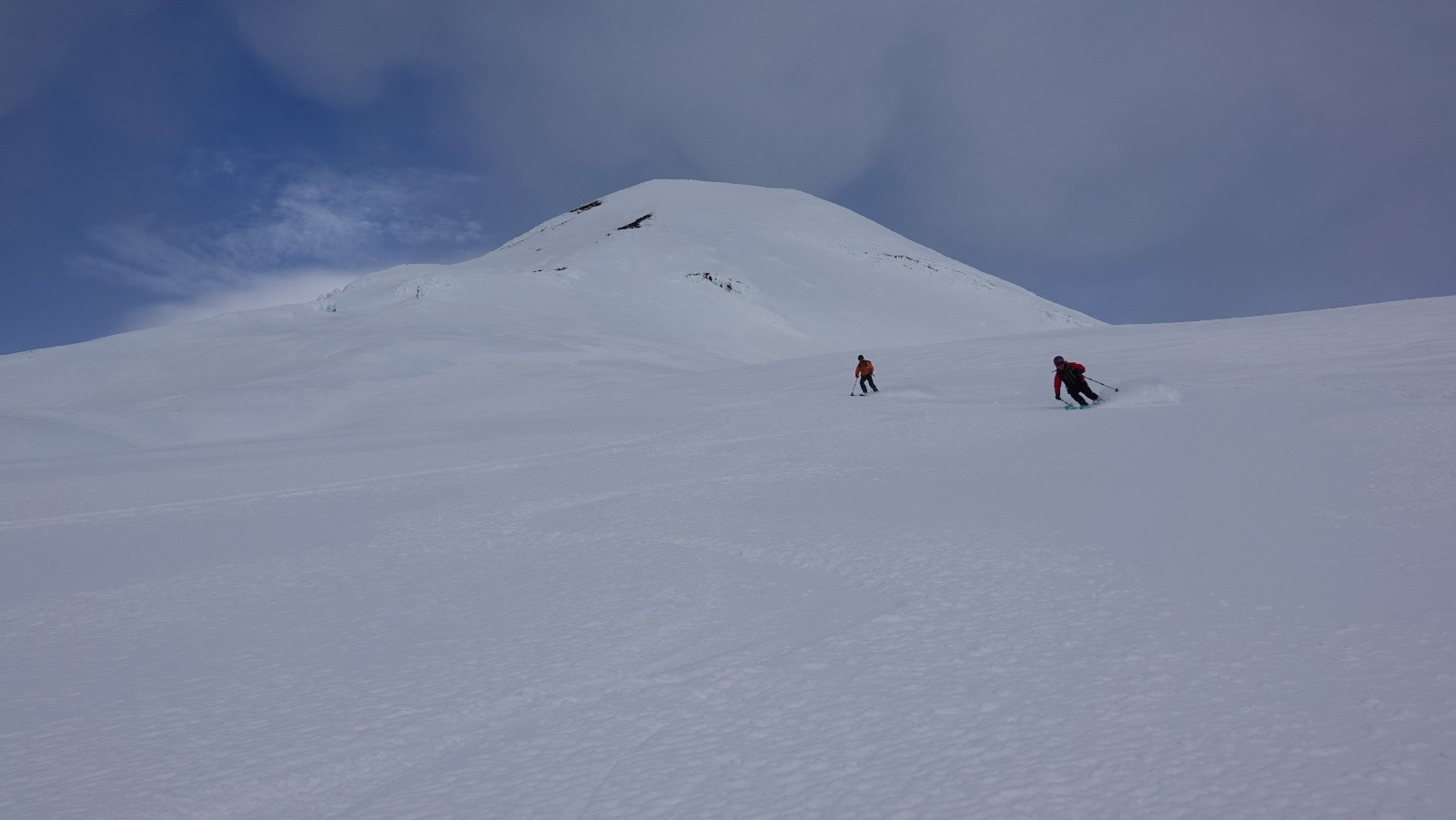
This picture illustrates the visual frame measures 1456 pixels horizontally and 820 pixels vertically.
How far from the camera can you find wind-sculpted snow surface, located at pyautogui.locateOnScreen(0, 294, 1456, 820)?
2.98 metres

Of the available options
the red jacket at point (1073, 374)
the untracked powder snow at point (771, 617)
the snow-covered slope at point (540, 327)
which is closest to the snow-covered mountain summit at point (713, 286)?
the snow-covered slope at point (540, 327)

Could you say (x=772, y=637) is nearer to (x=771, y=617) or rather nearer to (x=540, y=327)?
(x=771, y=617)

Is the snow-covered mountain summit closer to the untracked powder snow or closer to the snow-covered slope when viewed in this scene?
the snow-covered slope

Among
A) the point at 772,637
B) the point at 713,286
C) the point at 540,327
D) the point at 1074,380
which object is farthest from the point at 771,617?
the point at 713,286

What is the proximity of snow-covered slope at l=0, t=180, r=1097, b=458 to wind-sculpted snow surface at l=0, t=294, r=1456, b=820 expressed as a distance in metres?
12.8

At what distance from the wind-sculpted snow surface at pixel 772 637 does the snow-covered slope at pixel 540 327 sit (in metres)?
12.8

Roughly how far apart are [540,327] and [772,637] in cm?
3548

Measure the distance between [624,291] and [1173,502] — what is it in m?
47.0

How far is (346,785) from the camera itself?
10.5ft

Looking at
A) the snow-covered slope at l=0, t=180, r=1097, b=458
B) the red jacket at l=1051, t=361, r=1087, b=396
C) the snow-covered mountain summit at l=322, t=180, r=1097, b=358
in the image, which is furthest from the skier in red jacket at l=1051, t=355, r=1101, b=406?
the snow-covered mountain summit at l=322, t=180, r=1097, b=358

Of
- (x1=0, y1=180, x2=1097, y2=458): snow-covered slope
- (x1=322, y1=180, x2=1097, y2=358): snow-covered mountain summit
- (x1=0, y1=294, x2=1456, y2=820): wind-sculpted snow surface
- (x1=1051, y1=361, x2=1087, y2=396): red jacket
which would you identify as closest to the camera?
(x1=0, y1=294, x2=1456, y2=820): wind-sculpted snow surface

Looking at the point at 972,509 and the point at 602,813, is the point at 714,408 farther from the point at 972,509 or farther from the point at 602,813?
the point at 602,813

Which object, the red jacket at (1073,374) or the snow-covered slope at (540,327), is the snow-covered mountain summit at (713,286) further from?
the red jacket at (1073,374)

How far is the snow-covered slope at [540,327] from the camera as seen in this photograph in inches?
915
